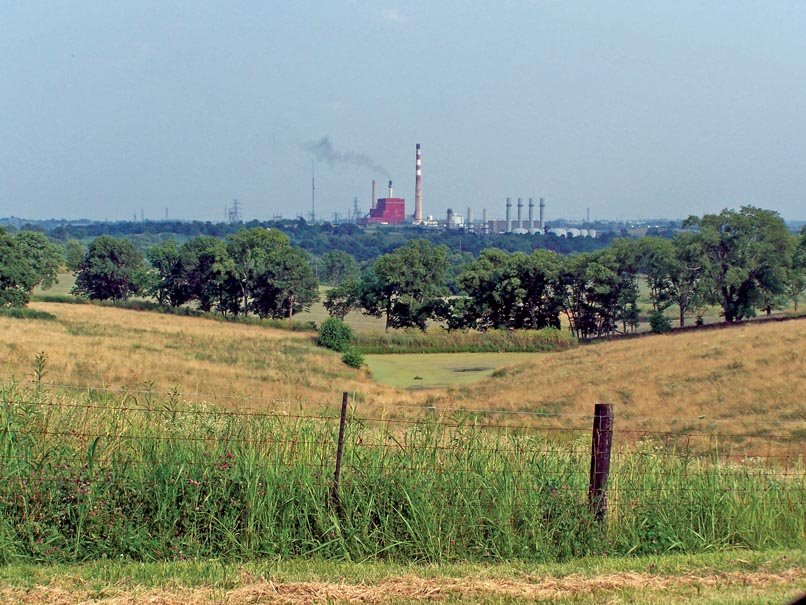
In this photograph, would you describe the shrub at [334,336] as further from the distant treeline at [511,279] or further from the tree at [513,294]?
A: the tree at [513,294]

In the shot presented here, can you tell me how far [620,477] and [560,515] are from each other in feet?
2.80

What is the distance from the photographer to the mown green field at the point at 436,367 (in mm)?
48281

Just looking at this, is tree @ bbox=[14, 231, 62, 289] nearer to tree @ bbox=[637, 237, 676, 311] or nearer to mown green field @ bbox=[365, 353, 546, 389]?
mown green field @ bbox=[365, 353, 546, 389]

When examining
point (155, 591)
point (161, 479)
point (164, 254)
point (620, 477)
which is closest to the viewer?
point (155, 591)

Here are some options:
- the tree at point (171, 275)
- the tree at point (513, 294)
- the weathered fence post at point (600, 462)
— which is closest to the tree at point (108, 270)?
the tree at point (171, 275)

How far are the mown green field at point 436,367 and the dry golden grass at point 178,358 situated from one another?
2.41 m

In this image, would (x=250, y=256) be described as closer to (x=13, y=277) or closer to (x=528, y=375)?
(x=13, y=277)

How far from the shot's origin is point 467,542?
768 centimetres

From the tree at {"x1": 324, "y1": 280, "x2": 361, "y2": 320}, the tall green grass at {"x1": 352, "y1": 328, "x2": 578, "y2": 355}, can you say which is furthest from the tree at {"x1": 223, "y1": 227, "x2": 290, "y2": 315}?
the tall green grass at {"x1": 352, "y1": 328, "x2": 578, "y2": 355}

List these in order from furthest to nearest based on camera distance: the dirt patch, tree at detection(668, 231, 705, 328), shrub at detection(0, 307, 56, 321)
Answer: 1. tree at detection(668, 231, 705, 328)
2. shrub at detection(0, 307, 56, 321)
3. the dirt patch

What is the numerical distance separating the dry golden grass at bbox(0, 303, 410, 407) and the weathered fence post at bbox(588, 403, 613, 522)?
37.8 feet

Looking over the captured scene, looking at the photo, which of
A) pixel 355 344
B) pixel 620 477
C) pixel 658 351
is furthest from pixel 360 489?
pixel 355 344

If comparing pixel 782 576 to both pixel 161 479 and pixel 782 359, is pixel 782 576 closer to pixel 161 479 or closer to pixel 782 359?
pixel 161 479

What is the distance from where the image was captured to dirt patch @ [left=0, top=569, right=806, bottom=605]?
6.35m
